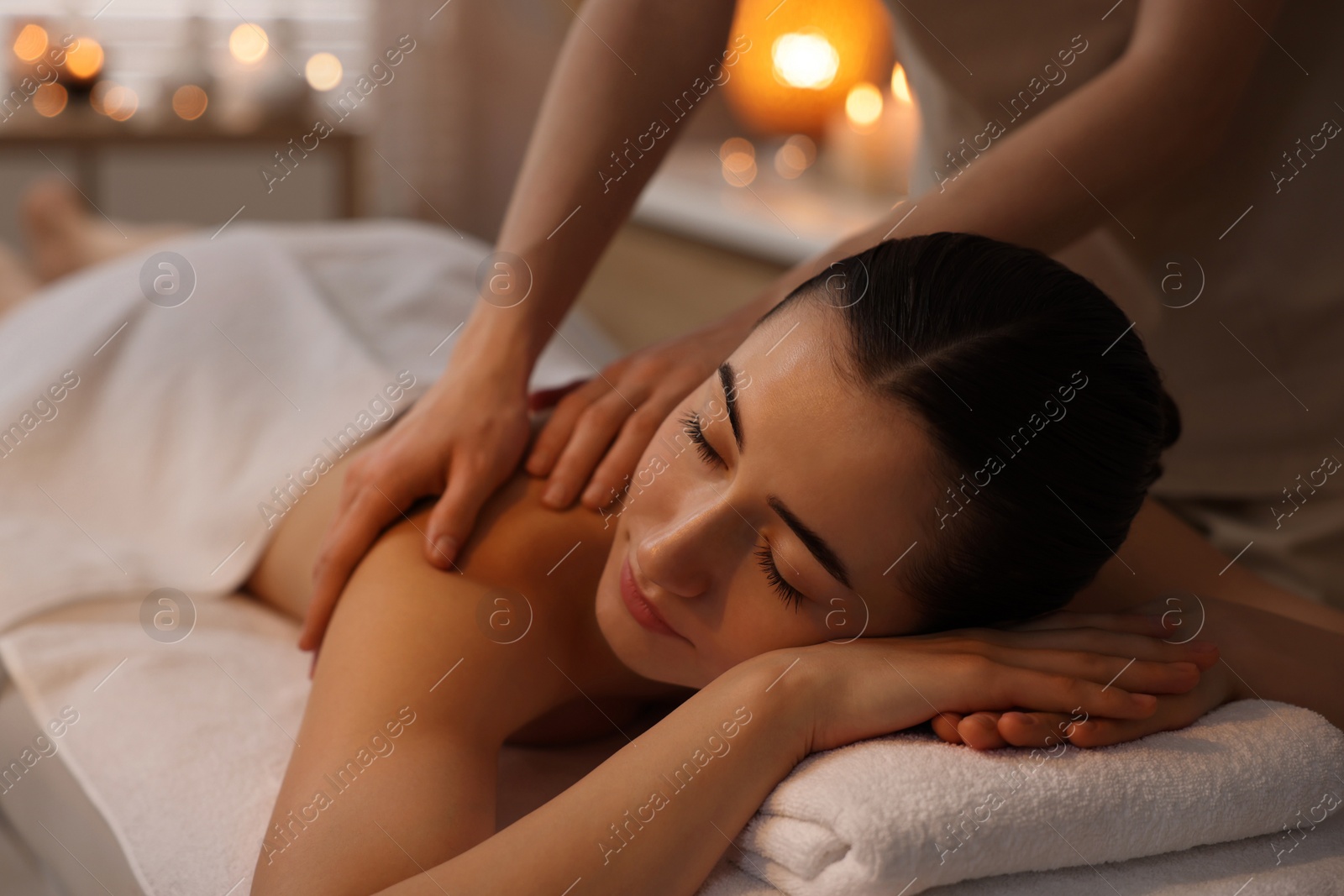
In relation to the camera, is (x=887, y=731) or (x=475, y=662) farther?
(x=475, y=662)

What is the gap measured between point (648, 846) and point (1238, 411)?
847mm

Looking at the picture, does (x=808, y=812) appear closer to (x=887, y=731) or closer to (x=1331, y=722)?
(x=887, y=731)

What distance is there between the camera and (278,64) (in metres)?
3.58

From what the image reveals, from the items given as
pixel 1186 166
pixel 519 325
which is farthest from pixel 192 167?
pixel 1186 166

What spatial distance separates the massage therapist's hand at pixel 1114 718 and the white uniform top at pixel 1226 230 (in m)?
0.36

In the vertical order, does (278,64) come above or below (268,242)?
above

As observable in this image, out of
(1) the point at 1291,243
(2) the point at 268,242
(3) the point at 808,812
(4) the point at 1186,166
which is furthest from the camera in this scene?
(2) the point at 268,242

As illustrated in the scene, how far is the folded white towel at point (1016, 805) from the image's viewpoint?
65 centimetres

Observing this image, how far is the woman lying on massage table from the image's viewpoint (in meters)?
0.71

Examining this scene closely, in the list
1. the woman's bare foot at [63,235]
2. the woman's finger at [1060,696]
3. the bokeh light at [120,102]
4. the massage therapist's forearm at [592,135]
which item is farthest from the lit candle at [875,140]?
the bokeh light at [120,102]

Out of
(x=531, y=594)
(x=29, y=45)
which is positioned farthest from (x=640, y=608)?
(x=29, y=45)

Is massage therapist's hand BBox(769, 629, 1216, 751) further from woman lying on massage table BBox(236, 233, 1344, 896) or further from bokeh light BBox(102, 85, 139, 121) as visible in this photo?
bokeh light BBox(102, 85, 139, 121)

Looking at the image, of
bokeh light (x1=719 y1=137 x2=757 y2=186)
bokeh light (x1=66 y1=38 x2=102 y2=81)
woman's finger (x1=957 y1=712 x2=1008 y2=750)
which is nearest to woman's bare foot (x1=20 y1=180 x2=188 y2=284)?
bokeh light (x1=66 y1=38 x2=102 y2=81)

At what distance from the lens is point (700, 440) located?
0.81 m
